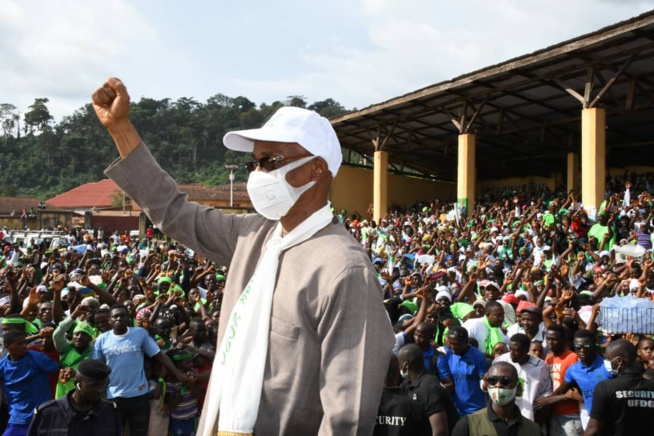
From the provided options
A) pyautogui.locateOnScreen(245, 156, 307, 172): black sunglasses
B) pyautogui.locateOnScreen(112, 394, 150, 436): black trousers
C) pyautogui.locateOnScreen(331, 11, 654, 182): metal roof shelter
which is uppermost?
pyautogui.locateOnScreen(331, 11, 654, 182): metal roof shelter

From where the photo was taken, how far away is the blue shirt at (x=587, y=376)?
4750 mm

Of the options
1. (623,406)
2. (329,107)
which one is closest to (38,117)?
(329,107)

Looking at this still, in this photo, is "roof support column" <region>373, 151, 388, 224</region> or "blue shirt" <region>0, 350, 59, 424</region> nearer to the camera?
"blue shirt" <region>0, 350, 59, 424</region>

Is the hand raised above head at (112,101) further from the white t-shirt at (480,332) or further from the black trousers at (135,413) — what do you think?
the white t-shirt at (480,332)

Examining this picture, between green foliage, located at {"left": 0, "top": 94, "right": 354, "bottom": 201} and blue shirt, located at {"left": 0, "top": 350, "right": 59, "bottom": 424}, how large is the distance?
62.8m

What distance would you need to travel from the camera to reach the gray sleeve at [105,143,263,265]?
1.92 meters

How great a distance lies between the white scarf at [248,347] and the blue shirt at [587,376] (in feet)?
12.1

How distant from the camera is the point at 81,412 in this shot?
4.55 m

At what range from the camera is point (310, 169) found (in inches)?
71.4

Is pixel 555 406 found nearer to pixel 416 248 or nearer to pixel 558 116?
pixel 416 248

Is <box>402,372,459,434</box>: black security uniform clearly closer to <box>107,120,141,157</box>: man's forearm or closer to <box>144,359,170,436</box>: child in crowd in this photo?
<box>144,359,170,436</box>: child in crowd

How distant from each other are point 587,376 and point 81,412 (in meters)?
3.55

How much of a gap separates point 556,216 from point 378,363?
13.7 m

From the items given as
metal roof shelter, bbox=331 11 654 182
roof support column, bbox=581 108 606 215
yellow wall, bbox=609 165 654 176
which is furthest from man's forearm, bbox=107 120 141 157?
yellow wall, bbox=609 165 654 176
